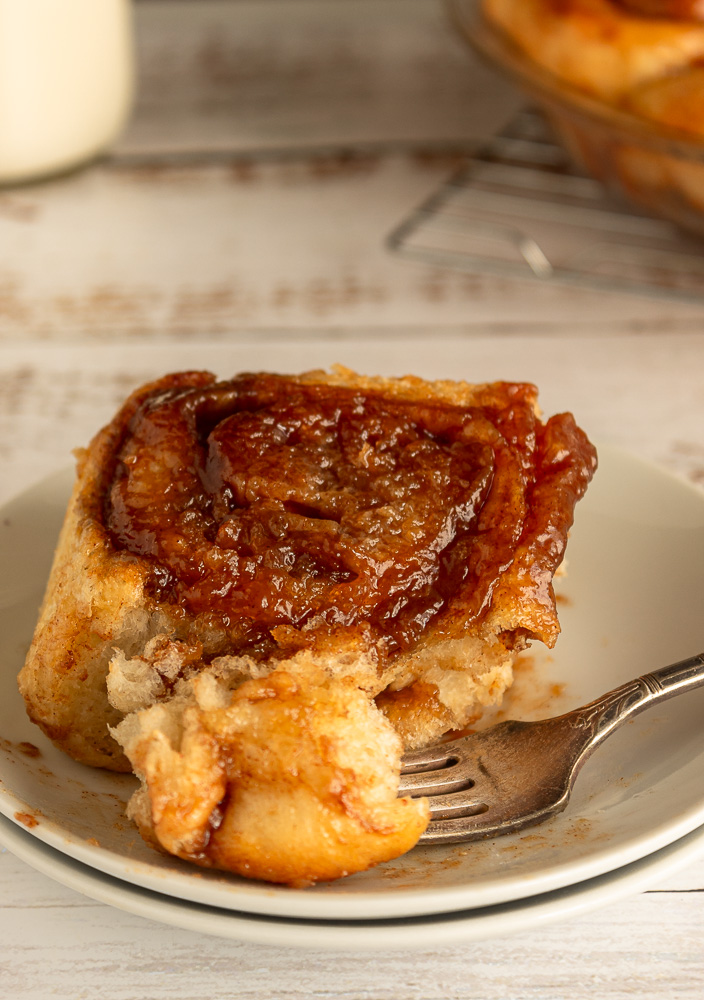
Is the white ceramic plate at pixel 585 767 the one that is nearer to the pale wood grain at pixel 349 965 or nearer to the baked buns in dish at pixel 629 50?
the pale wood grain at pixel 349 965

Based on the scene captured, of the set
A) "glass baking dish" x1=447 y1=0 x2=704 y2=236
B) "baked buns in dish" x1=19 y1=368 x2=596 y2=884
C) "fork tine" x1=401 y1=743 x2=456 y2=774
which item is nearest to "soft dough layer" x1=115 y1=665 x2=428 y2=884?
"baked buns in dish" x1=19 y1=368 x2=596 y2=884

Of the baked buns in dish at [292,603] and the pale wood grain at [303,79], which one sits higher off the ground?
the baked buns in dish at [292,603]

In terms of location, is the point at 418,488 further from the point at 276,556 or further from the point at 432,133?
the point at 432,133

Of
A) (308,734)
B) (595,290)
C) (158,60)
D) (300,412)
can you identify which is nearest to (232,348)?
(595,290)

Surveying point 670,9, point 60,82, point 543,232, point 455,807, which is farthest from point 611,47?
point 455,807

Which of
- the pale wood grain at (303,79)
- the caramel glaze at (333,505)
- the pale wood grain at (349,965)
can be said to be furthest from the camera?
the pale wood grain at (303,79)

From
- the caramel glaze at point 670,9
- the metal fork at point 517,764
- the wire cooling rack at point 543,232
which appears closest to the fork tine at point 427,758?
the metal fork at point 517,764
